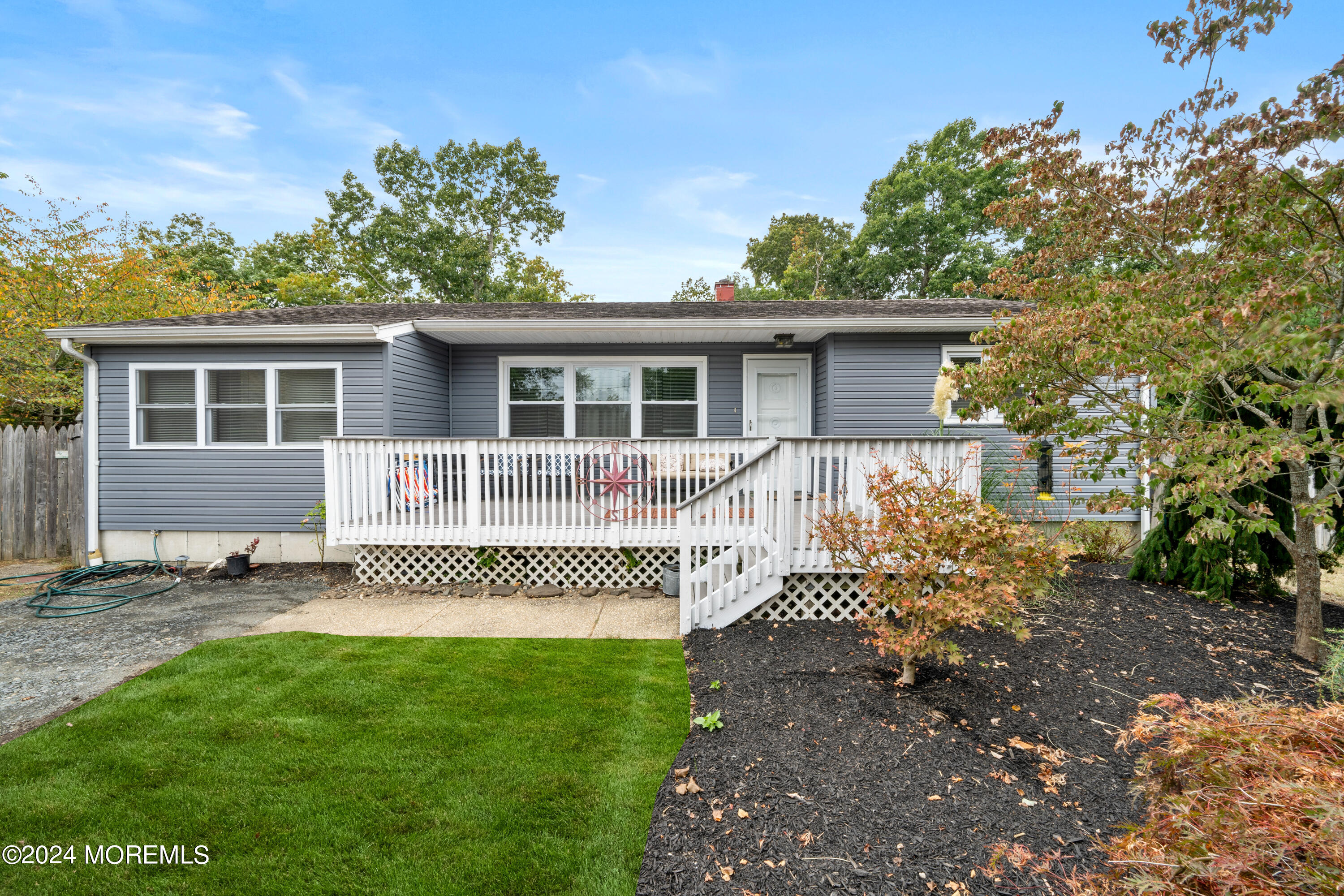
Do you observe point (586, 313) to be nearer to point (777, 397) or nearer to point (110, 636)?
point (777, 397)

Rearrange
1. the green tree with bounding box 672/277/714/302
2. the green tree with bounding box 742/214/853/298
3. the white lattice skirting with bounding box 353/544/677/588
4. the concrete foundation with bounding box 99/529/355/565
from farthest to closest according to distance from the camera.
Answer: the green tree with bounding box 672/277/714/302
the green tree with bounding box 742/214/853/298
the concrete foundation with bounding box 99/529/355/565
the white lattice skirting with bounding box 353/544/677/588

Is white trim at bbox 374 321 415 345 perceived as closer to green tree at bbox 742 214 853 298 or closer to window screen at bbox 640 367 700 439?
window screen at bbox 640 367 700 439

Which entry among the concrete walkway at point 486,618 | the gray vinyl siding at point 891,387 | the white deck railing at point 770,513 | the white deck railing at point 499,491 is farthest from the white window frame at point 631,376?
the white deck railing at point 770,513

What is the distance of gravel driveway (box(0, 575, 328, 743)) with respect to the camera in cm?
366

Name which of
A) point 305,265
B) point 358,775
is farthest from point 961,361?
point 305,265

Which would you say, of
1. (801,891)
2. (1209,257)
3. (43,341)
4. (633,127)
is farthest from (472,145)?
(801,891)

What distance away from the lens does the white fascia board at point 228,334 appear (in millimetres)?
6707

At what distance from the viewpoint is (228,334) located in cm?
683

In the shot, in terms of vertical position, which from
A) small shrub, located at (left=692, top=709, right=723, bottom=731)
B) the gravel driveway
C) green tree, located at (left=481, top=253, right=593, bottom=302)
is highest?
green tree, located at (left=481, top=253, right=593, bottom=302)

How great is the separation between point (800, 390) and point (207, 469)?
861 cm

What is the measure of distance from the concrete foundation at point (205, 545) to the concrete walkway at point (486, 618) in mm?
1861

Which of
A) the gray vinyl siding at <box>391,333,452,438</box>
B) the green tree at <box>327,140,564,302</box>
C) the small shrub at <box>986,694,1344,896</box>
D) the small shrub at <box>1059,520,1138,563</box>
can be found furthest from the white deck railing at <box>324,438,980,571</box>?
the green tree at <box>327,140,564,302</box>

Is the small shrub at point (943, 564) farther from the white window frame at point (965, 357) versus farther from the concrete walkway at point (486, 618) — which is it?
the white window frame at point (965, 357)

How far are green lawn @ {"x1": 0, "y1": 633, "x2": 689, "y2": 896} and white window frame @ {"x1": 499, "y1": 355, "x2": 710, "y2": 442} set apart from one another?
4957 mm
